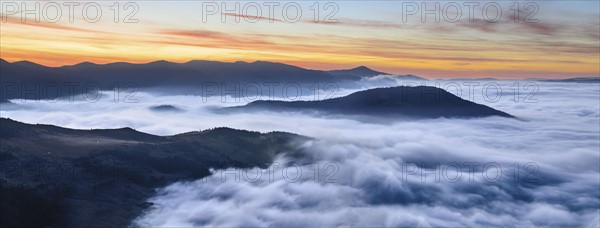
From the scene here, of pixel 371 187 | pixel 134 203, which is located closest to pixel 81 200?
pixel 134 203

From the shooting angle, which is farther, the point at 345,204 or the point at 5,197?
the point at 345,204

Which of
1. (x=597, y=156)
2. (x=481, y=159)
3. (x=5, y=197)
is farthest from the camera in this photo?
(x=597, y=156)

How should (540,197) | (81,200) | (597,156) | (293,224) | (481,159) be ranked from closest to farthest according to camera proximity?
1. (81,200)
2. (293,224)
3. (540,197)
4. (481,159)
5. (597,156)

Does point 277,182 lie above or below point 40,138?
below

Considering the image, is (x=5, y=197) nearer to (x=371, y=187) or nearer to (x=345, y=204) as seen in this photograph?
(x=345, y=204)

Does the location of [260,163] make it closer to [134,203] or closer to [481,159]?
[134,203]

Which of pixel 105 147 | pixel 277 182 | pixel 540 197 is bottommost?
pixel 540 197

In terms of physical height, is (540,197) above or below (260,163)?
below

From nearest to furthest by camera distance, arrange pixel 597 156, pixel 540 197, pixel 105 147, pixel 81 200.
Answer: pixel 81 200, pixel 105 147, pixel 540 197, pixel 597 156

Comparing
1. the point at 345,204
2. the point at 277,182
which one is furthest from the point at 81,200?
the point at 345,204
